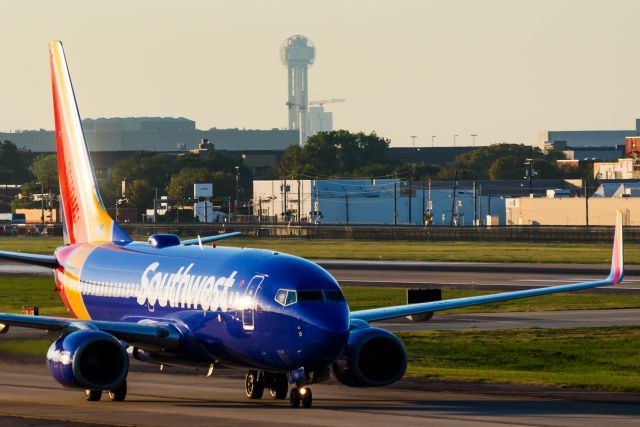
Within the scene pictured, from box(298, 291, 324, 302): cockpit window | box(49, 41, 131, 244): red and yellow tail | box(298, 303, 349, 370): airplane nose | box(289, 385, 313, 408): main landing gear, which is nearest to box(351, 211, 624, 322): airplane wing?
box(289, 385, 313, 408): main landing gear

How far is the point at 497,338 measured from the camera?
221 ft

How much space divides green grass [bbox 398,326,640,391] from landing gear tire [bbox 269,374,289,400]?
27.4 ft

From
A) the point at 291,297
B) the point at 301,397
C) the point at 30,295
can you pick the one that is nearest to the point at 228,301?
the point at 291,297

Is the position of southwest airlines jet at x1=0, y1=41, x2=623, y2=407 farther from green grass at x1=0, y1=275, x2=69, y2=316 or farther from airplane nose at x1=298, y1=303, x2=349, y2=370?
green grass at x1=0, y1=275, x2=69, y2=316

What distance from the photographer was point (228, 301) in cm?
4406

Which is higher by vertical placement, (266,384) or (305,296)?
(305,296)

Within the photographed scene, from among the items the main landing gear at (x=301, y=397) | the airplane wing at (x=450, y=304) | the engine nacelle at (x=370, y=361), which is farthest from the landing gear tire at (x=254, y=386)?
the airplane wing at (x=450, y=304)

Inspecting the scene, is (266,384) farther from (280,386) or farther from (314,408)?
(314,408)

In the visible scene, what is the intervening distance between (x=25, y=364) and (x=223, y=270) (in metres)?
17.1

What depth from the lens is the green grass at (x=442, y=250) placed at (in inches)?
5566

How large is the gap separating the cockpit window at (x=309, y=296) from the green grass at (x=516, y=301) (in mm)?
43835

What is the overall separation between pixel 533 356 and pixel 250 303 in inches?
839

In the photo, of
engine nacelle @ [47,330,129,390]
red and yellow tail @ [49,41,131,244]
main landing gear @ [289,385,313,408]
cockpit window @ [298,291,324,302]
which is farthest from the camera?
red and yellow tail @ [49,41,131,244]

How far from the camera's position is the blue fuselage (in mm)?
41219
